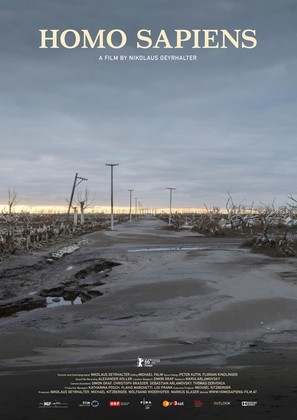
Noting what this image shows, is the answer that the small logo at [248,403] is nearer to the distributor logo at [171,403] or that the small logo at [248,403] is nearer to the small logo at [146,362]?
the distributor logo at [171,403]

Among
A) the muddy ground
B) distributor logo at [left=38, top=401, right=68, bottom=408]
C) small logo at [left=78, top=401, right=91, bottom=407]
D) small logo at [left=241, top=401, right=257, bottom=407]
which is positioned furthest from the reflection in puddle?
small logo at [left=241, top=401, right=257, bottom=407]

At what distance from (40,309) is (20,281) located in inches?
183

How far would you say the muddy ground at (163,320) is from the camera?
4.88m

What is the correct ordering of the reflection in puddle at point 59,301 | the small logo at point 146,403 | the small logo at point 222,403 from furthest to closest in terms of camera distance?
the reflection in puddle at point 59,301 < the small logo at point 222,403 < the small logo at point 146,403

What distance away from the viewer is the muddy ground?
488 cm

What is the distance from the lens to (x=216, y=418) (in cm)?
335

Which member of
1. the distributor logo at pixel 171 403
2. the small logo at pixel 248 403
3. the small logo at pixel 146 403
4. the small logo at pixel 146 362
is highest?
the small logo at pixel 146 403

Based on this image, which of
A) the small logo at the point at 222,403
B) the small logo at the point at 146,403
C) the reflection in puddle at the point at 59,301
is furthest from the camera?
the reflection in puddle at the point at 59,301

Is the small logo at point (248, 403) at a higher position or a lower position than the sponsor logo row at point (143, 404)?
lower

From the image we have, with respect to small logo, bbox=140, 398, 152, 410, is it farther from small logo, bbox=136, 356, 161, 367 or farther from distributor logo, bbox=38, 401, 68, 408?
small logo, bbox=136, 356, 161, 367

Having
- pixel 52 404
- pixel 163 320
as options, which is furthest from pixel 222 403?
pixel 163 320

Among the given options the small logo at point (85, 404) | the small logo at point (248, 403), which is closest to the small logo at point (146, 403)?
the small logo at point (85, 404)

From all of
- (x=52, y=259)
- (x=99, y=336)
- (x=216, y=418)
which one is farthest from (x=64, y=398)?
(x=52, y=259)

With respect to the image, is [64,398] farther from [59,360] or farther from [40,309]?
[40,309]
